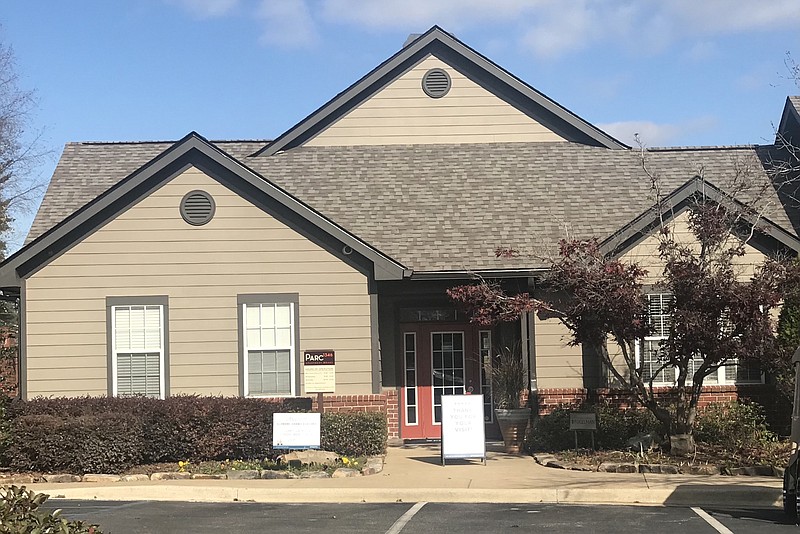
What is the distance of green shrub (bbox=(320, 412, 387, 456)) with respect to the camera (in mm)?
A: 15461

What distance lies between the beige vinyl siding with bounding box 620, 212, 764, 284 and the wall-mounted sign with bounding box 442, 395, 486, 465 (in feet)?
13.3

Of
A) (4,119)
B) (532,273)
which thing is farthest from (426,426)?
(4,119)

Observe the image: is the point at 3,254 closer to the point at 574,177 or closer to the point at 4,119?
the point at 4,119

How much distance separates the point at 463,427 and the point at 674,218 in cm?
535

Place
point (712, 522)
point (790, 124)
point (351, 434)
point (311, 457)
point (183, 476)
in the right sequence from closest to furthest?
point (712, 522)
point (183, 476)
point (311, 457)
point (351, 434)
point (790, 124)

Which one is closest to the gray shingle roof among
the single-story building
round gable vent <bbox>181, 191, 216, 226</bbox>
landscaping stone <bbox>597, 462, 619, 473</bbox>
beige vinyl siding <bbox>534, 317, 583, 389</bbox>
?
the single-story building

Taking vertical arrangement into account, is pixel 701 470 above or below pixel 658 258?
below

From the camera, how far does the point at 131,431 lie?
48.9 ft

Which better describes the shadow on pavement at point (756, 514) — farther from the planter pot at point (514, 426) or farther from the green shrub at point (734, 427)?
the planter pot at point (514, 426)

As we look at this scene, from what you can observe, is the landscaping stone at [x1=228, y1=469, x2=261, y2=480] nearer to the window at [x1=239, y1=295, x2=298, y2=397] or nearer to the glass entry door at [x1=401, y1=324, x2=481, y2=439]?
the window at [x1=239, y1=295, x2=298, y2=397]

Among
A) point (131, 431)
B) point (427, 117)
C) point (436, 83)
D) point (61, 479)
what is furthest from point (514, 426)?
point (436, 83)

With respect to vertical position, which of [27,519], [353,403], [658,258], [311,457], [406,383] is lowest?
[311,457]

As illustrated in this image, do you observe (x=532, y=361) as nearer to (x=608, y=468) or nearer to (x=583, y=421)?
(x=583, y=421)

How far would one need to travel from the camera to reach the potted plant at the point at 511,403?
1692cm
